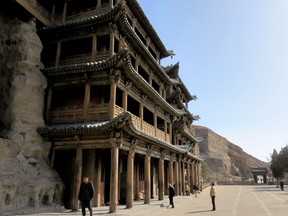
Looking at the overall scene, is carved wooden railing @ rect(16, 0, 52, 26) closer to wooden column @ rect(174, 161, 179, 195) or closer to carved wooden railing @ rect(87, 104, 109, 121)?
carved wooden railing @ rect(87, 104, 109, 121)

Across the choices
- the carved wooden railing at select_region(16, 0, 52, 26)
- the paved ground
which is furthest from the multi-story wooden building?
the paved ground

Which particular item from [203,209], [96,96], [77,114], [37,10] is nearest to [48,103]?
[77,114]

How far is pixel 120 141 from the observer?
15.2m

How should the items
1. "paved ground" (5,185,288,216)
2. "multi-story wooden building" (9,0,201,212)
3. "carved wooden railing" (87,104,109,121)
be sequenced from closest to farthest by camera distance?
"paved ground" (5,185,288,216), "multi-story wooden building" (9,0,201,212), "carved wooden railing" (87,104,109,121)

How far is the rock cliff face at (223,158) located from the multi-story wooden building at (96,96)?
84.5 m

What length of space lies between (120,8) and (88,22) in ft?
8.36

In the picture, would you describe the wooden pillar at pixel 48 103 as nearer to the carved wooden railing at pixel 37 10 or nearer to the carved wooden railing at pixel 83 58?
the carved wooden railing at pixel 83 58

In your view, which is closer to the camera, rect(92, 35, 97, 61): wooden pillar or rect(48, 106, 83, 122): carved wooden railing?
rect(48, 106, 83, 122): carved wooden railing

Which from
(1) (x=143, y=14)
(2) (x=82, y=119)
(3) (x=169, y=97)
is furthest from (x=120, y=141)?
(3) (x=169, y=97)

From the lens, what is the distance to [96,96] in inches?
726

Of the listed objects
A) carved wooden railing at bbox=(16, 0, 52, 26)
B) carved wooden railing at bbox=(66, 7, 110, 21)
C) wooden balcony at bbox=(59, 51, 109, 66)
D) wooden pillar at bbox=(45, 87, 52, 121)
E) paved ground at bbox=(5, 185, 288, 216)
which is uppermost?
carved wooden railing at bbox=(66, 7, 110, 21)

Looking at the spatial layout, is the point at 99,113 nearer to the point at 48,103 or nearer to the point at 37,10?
the point at 48,103

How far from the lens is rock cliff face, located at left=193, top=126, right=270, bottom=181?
109625mm

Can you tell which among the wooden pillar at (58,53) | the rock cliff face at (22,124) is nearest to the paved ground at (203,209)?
the rock cliff face at (22,124)
